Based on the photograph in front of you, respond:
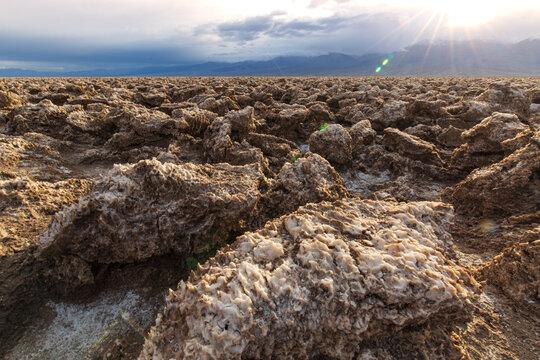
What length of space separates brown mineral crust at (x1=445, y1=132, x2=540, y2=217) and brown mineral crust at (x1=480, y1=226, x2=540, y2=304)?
115 cm

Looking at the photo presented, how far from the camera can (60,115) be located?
717 cm

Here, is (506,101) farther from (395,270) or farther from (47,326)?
(47,326)

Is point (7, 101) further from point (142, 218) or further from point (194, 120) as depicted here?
point (142, 218)

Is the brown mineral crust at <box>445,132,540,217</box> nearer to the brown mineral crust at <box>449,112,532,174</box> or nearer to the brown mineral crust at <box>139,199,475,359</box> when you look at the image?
the brown mineral crust at <box>449,112,532,174</box>

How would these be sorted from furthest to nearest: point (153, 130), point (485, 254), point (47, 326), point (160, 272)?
1. point (153, 130)
2. point (485, 254)
3. point (160, 272)
4. point (47, 326)

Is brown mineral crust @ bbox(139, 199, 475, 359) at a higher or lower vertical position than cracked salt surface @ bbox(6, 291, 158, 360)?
higher

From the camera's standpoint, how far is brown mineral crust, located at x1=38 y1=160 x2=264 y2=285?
7.86 feet

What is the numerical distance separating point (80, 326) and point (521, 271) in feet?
12.2

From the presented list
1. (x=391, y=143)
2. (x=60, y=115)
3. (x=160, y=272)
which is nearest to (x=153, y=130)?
(x=60, y=115)

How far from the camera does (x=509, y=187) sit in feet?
11.5

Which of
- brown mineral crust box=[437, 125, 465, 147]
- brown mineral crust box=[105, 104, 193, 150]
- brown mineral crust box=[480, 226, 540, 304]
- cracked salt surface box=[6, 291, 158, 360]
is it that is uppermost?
brown mineral crust box=[105, 104, 193, 150]

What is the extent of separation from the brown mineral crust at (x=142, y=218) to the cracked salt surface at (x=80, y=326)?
0.88ft

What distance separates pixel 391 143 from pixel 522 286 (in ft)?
13.4

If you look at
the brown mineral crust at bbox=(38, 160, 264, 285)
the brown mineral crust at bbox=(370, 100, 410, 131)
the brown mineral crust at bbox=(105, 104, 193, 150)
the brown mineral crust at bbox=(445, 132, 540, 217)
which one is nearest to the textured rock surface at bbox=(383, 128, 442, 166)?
the brown mineral crust at bbox=(445, 132, 540, 217)
